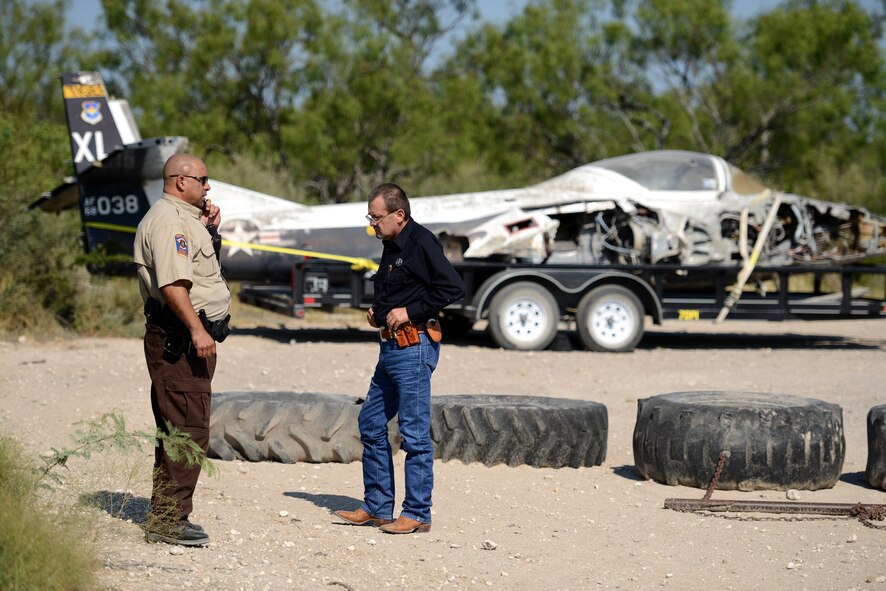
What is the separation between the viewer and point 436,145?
34.0 meters

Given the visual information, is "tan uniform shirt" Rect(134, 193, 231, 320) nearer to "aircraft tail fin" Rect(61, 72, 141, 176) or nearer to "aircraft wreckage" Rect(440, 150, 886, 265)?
"aircraft wreckage" Rect(440, 150, 886, 265)

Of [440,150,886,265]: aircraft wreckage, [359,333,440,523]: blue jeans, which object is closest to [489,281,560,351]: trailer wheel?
[440,150,886,265]: aircraft wreckage

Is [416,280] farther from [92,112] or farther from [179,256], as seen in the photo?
[92,112]

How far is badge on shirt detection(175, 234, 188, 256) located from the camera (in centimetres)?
573

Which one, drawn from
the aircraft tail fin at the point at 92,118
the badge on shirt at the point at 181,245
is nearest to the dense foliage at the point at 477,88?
the aircraft tail fin at the point at 92,118

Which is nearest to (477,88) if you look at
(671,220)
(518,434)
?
(671,220)

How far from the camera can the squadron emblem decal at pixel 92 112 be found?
17547 mm

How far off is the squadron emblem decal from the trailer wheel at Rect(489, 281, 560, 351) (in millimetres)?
6653

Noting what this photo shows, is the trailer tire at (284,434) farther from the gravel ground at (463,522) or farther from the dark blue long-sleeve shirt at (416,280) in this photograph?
the dark blue long-sleeve shirt at (416,280)

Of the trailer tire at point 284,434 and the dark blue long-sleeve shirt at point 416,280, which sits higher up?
the dark blue long-sleeve shirt at point 416,280

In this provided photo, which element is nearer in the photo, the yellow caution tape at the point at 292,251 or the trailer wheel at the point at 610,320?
the yellow caution tape at the point at 292,251

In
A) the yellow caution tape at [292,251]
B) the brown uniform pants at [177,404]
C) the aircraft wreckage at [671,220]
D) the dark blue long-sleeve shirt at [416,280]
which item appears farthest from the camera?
the aircraft wreckage at [671,220]

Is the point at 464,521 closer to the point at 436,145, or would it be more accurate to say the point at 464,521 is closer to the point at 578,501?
the point at 578,501

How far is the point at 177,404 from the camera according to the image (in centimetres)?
588
